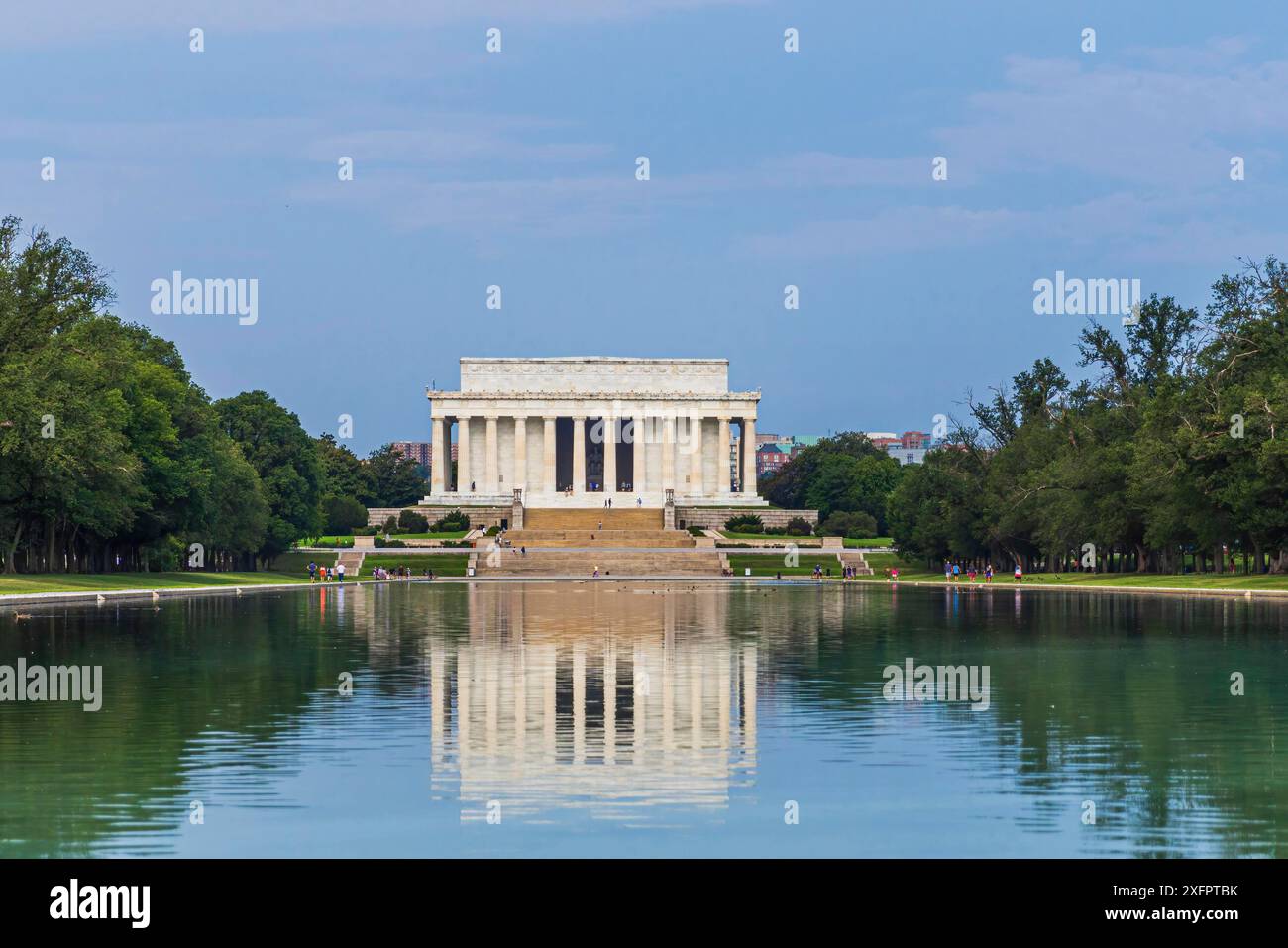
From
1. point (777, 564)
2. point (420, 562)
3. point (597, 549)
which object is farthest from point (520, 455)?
point (777, 564)

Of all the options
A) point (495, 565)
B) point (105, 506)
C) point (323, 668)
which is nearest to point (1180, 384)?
point (495, 565)

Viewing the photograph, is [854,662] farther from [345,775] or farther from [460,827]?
[460,827]

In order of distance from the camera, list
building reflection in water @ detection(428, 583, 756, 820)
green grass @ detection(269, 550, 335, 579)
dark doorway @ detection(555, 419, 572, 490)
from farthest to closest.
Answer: dark doorway @ detection(555, 419, 572, 490) → green grass @ detection(269, 550, 335, 579) → building reflection in water @ detection(428, 583, 756, 820)

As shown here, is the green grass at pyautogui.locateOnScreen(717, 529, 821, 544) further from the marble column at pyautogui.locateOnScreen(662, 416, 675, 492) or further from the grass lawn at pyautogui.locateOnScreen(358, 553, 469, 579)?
the marble column at pyautogui.locateOnScreen(662, 416, 675, 492)

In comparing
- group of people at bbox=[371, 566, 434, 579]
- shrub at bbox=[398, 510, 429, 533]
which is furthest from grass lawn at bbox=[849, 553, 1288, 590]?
shrub at bbox=[398, 510, 429, 533]

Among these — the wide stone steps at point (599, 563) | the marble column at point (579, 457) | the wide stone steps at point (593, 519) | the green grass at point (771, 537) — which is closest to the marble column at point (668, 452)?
the marble column at point (579, 457)

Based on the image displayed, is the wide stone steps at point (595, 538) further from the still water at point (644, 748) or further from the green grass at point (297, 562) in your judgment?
the still water at point (644, 748)
